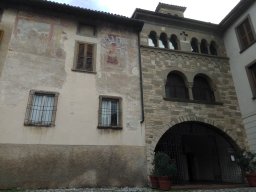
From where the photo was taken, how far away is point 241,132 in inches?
491

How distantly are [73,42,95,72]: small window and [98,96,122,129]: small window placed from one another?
173cm

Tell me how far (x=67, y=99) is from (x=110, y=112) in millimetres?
2011

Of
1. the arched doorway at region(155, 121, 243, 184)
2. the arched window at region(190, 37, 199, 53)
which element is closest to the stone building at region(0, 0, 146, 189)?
the arched doorway at region(155, 121, 243, 184)

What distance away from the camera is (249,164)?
36.7 ft

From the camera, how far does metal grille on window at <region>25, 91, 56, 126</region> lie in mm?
9851

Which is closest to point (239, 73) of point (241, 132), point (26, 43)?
point (241, 132)

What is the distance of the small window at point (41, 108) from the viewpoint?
9.84 metres

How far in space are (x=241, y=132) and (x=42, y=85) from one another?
10119 mm

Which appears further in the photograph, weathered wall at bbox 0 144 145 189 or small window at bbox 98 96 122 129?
small window at bbox 98 96 122 129

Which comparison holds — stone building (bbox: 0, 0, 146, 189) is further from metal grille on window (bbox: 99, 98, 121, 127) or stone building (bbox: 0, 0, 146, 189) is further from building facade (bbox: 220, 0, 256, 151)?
building facade (bbox: 220, 0, 256, 151)

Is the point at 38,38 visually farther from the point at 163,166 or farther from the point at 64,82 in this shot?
the point at 163,166

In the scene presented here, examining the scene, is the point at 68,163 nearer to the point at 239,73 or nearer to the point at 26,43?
the point at 26,43

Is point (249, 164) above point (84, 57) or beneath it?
beneath

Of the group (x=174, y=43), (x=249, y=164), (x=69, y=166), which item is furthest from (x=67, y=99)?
(x=249, y=164)
